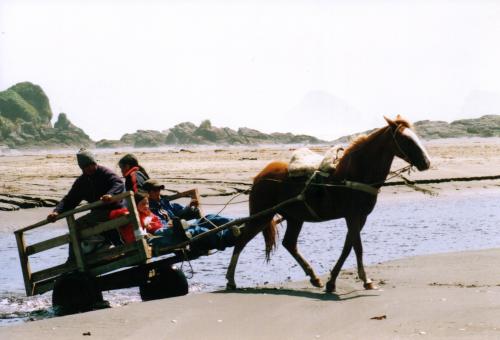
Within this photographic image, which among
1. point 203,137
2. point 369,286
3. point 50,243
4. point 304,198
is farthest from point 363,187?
point 203,137

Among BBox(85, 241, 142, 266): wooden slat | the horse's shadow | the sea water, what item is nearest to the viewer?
Answer: the horse's shadow

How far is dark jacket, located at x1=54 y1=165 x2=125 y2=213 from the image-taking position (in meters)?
10.5

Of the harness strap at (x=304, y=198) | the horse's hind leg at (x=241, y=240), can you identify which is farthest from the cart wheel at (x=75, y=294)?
the harness strap at (x=304, y=198)

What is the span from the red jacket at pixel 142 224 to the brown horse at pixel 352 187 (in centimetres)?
126

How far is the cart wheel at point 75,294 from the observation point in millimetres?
10148

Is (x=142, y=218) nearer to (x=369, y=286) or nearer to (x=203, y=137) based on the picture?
(x=369, y=286)

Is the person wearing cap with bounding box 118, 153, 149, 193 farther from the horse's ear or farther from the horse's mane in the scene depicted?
the horse's ear

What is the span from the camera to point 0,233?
19.2 m

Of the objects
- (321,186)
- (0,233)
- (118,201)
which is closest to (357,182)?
(321,186)

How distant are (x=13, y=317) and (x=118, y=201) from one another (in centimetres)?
210

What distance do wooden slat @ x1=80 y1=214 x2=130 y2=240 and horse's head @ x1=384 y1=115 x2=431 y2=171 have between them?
3.67 metres

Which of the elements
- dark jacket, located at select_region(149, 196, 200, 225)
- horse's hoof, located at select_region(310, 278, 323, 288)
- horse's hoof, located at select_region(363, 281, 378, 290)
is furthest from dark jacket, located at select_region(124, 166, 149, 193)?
horse's hoof, located at select_region(363, 281, 378, 290)

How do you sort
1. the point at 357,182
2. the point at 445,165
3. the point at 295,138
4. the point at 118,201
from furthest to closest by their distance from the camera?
the point at 295,138 < the point at 445,165 < the point at 118,201 < the point at 357,182

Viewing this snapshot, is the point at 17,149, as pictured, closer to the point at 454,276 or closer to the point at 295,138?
the point at 295,138
